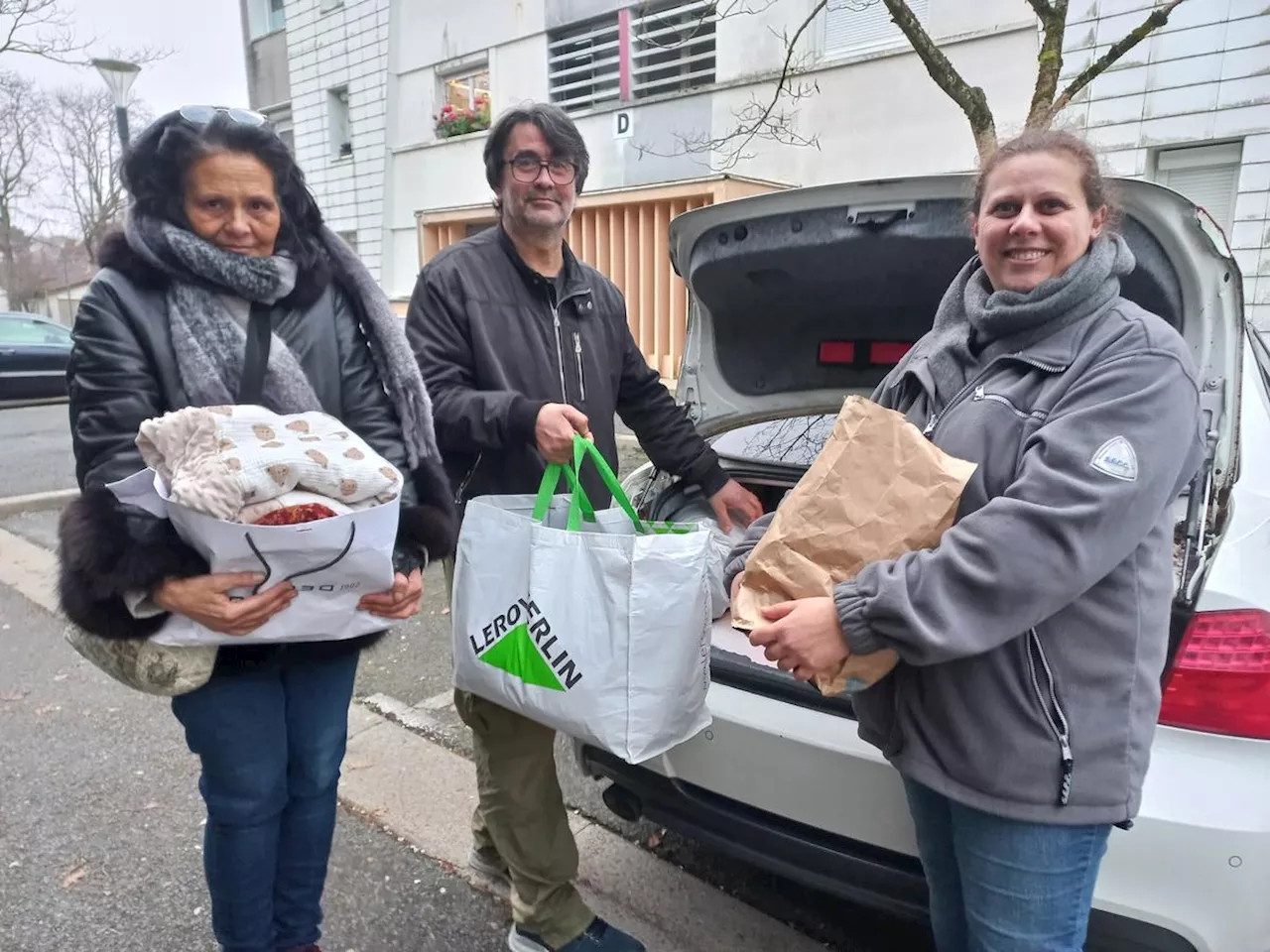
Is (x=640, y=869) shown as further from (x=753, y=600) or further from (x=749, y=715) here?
(x=753, y=600)

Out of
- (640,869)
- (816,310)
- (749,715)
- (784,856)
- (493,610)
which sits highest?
(816,310)

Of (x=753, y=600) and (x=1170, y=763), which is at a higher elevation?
(x=753, y=600)

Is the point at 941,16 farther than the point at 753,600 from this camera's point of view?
Yes

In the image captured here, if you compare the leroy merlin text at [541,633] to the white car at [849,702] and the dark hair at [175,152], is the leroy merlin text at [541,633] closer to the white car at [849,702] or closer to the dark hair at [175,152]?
the white car at [849,702]

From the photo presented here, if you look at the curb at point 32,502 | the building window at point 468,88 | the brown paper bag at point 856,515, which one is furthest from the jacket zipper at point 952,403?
the building window at point 468,88

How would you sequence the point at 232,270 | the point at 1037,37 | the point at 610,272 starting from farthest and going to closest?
the point at 610,272 < the point at 1037,37 < the point at 232,270

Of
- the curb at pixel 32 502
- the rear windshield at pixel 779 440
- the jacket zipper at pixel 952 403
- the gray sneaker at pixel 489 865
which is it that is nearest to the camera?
the jacket zipper at pixel 952 403

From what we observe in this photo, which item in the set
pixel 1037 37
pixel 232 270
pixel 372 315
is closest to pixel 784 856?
pixel 372 315

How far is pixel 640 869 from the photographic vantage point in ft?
8.27

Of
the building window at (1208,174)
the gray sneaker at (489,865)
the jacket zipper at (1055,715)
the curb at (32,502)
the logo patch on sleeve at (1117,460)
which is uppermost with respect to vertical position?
→ the building window at (1208,174)

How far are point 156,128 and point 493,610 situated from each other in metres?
1.09

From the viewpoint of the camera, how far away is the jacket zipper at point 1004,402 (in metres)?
1.25

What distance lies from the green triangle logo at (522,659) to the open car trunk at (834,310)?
0.46m

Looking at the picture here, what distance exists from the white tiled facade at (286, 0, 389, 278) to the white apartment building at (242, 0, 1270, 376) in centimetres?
4
